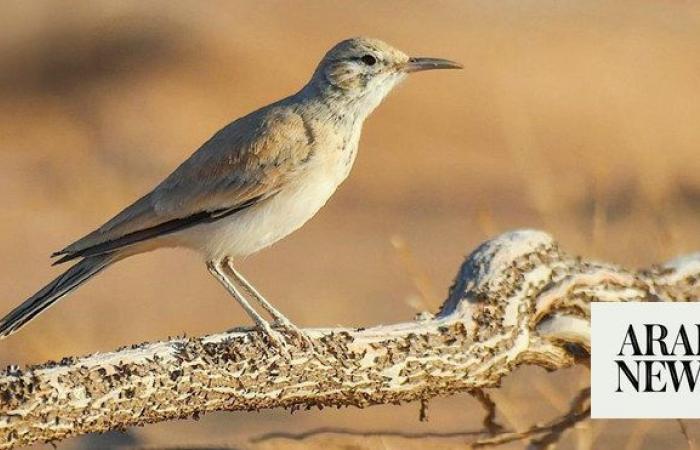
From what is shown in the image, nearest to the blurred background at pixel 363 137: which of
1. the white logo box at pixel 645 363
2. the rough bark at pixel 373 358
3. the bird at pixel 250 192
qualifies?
the white logo box at pixel 645 363

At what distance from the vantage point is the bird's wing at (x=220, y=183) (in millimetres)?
4672

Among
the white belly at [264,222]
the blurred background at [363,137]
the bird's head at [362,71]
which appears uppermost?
the blurred background at [363,137]

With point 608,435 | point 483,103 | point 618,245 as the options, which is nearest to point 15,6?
point 483,103

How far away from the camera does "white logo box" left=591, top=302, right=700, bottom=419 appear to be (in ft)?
18.1

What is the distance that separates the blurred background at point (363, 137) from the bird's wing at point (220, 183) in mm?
4466

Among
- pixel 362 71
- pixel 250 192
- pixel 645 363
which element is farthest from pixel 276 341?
pixel 645 363

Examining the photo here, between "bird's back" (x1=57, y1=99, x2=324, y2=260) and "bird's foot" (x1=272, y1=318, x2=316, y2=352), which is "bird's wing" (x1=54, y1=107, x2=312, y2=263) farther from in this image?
"bird's foot" (x1=272, y1=318, x2=316, y2=352)

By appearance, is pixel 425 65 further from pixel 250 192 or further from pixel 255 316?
pixel 255 316

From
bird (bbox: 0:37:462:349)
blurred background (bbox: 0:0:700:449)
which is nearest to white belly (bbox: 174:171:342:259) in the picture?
bird (bbox: 0:37:462:349)

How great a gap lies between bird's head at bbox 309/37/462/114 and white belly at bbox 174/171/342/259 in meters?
0.33

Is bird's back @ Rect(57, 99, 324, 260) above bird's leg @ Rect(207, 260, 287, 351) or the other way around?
above

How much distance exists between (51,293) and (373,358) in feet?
3.44

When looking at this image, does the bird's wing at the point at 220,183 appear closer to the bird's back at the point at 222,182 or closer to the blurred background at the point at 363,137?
the bird's back at the point at 222,182

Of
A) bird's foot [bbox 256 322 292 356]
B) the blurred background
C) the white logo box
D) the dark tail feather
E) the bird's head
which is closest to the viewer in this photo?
the dark tail feather
